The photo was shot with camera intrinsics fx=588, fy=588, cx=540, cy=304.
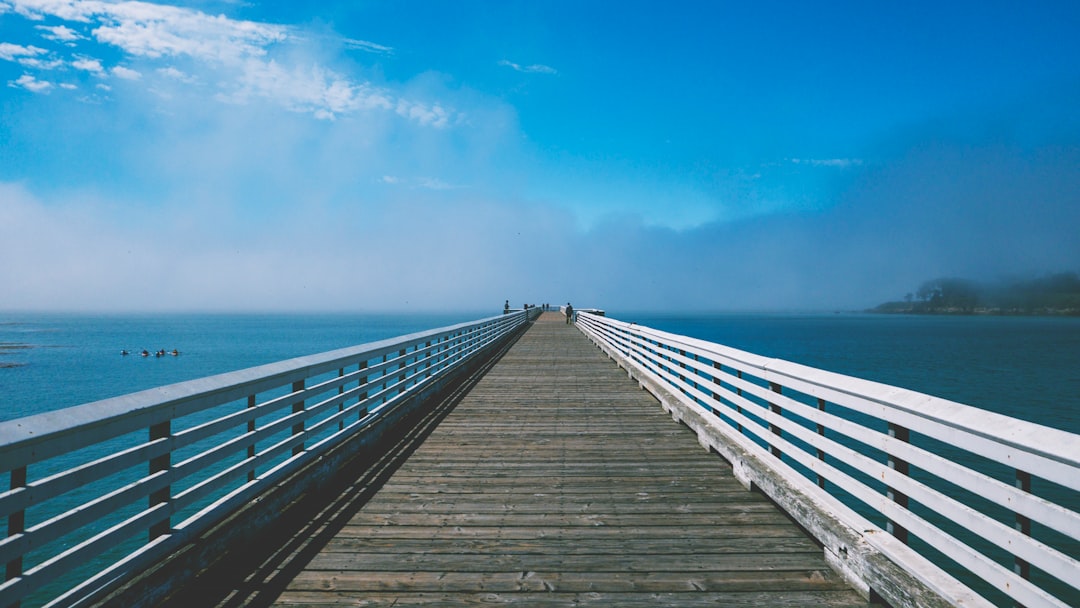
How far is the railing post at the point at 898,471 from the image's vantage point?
3.50 metres

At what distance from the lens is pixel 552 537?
4539 millimetres

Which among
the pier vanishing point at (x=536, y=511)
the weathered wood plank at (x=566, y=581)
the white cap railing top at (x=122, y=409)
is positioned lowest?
the weathered wood plank at (x=566, y=581)

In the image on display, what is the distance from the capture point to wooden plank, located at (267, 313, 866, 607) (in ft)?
12.1

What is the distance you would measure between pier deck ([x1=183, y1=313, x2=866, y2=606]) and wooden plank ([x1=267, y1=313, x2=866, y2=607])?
0.04ft

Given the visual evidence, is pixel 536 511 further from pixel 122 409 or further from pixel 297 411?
pixel 122 409

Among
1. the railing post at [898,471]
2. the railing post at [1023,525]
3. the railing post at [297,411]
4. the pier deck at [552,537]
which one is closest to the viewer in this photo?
the railing post at [1023,525]

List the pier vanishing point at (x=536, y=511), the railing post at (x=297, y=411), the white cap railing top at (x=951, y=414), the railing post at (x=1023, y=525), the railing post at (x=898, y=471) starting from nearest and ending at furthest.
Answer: the white cap railing top at (x=951, y=414) → the railing post at (x=1023, y=525) → the pier vanishing point at (x=536, y=511) → the railing post at (x=898, y=471) → the railing post at (x=297, y=411)

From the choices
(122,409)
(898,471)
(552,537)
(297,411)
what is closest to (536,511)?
(552,537)

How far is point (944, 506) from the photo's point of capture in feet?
9.97

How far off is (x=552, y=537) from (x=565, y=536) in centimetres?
10

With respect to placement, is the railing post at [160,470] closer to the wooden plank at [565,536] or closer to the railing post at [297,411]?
the wooden plank at [565,536]

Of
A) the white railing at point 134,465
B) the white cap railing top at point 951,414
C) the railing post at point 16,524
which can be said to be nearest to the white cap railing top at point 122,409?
the white railing at point 134,465

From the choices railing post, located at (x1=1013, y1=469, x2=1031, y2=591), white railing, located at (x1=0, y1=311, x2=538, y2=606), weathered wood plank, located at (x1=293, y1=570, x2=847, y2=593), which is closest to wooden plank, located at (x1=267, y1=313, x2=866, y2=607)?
weathered wood plank, located at (x1=293, y1=570, x2=847, y2=593)

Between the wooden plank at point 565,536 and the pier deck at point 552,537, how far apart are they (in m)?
0.01
